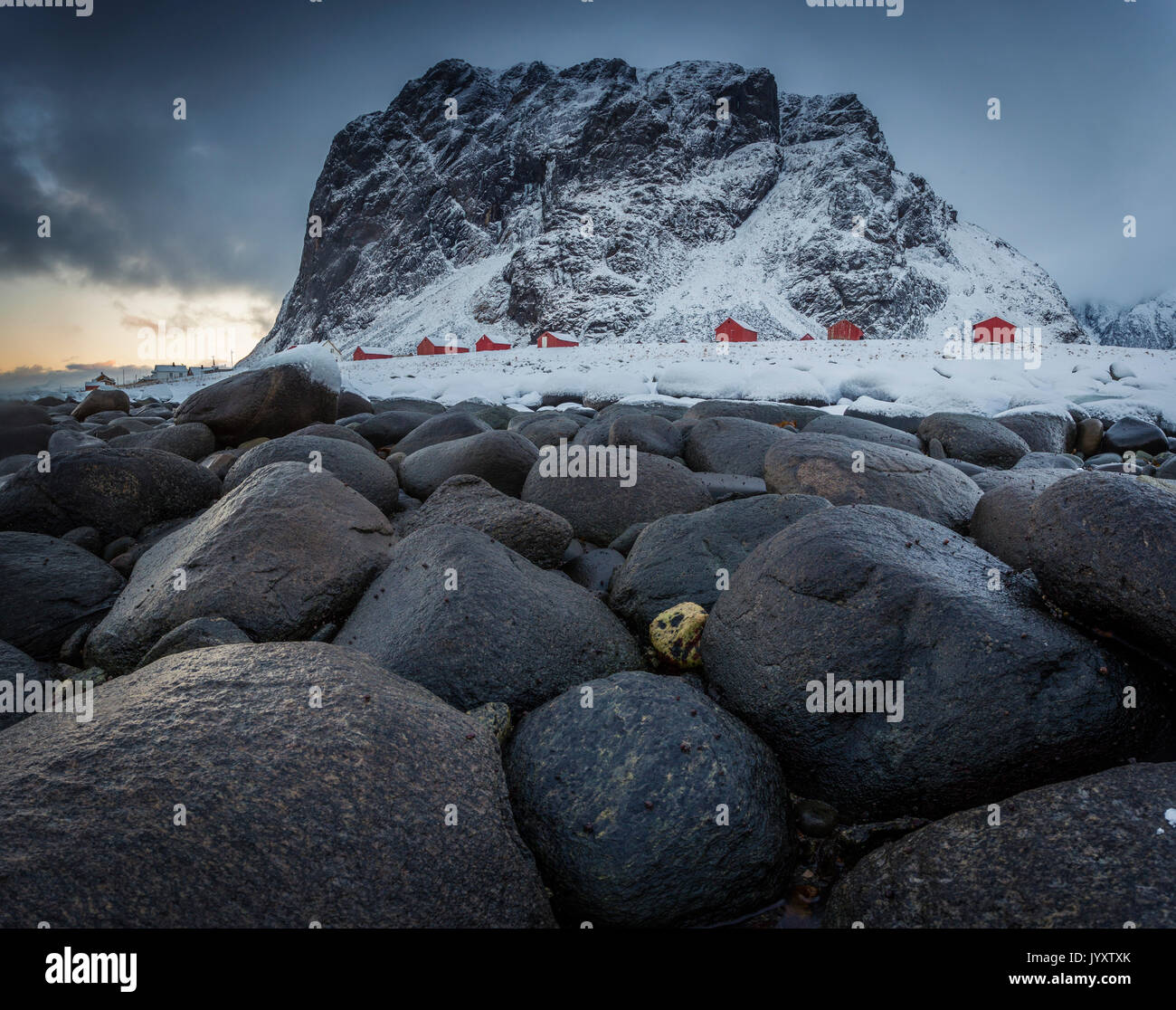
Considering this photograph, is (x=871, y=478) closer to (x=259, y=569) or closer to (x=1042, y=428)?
(x=259, y=569)

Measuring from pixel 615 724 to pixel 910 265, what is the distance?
118 meters

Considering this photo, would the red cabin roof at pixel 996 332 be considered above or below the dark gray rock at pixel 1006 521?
above

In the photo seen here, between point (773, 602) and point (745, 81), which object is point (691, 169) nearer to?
→ point (745, 81)

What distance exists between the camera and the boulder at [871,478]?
17.5 feet

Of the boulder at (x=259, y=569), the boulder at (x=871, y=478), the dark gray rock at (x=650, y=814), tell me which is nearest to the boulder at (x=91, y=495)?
the boulder at (x=259, y=569)

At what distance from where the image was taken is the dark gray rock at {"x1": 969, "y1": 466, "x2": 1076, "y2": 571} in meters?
4.61

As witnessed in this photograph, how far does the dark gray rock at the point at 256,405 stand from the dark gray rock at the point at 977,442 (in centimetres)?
926

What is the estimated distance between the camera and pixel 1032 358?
21.0 meters

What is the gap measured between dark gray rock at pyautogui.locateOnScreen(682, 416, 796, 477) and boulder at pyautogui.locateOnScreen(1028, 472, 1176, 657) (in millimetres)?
3767

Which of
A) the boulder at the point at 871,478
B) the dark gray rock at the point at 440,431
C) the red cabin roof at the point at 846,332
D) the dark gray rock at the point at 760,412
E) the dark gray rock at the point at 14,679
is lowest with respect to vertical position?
the dark gray rock at the point at 14,679

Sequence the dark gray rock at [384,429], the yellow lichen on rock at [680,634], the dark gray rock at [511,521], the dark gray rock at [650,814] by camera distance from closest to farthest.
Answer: the dark gray rock at [650,814] → the yellow lichen on rock at [680,634] → the dark gray rock at [511,521] → the dark gray rock at [384,429]

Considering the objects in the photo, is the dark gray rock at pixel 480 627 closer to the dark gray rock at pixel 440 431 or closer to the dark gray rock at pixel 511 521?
the dark gray rock at pixel 511 521

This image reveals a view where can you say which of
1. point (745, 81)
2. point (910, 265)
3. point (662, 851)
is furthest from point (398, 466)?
point (745, 81)
